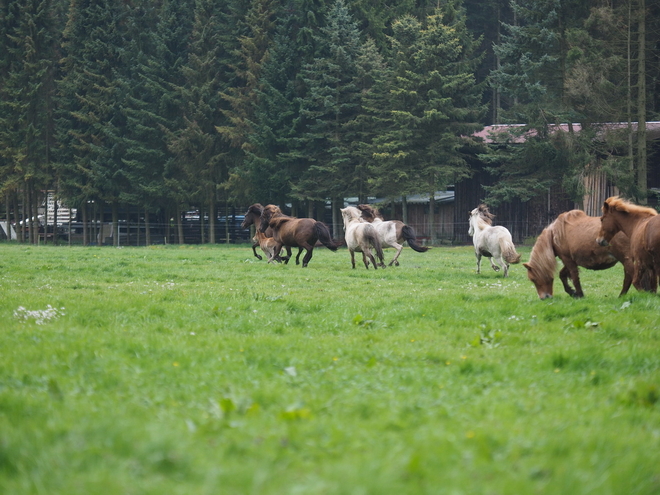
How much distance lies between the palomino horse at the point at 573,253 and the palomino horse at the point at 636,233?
0.24 meters

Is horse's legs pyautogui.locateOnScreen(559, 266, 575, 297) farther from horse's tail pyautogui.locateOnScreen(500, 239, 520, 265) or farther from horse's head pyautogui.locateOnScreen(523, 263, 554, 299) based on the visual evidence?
horse's tail pyautogui.locateOnScreen(500, 239, 520, 265)

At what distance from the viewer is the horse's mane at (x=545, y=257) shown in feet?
35.5

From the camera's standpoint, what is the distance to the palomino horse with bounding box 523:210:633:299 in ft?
34.9

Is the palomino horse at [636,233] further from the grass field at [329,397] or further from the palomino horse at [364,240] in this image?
the palomino horse at [364,240]

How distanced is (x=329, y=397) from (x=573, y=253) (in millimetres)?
7532

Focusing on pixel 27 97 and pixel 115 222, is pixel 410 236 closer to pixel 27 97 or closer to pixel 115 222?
pixel 115 222

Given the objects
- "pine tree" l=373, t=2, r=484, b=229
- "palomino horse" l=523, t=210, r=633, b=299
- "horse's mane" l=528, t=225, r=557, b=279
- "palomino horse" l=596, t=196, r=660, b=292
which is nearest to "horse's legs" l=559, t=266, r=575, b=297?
"palomino horse" l=523, t=210, r=633, b=299

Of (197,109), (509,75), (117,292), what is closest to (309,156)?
(197,109)

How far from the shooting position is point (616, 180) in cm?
2958

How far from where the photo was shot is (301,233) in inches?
801

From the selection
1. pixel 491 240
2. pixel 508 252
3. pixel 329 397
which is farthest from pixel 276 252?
pixel 329 397

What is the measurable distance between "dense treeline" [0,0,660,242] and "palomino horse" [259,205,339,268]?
1579 centimetres

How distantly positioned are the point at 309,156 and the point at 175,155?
34.3 feet

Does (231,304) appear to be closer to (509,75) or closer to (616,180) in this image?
(616,180)
